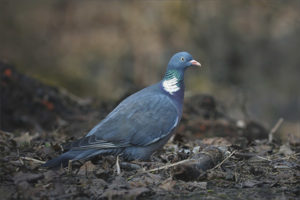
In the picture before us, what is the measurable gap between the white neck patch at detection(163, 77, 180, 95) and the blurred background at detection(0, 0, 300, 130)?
17.9ft

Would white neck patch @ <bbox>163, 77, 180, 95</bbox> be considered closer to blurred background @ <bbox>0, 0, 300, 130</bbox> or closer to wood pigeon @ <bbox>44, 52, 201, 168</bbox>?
wood pigeon @ <bbox>44, 52, 201, 168</bbox>

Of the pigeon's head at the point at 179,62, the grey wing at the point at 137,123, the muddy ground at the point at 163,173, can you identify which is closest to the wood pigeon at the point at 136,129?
the grey wing at the point at 137,123

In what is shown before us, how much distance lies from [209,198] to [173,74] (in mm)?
1839

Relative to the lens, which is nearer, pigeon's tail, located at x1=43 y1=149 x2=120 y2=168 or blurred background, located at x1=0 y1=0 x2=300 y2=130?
pigeon's tail, located at x1=43 y1=149 x2=120 y2=168

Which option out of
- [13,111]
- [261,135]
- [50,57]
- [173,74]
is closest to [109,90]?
[50,57]

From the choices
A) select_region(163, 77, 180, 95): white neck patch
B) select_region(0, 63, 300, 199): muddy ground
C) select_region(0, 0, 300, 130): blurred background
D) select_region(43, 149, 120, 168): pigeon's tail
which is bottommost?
select_region(0, 63, 300, 199): muddy ground

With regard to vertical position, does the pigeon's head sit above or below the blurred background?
below

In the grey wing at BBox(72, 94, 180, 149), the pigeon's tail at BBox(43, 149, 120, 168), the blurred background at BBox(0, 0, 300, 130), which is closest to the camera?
the pigeon's tail at BBox(43, 149, 120, 168)

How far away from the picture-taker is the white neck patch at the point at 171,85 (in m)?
4.60

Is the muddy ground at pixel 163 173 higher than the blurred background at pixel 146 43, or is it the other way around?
the blurred background at pixel 146 43

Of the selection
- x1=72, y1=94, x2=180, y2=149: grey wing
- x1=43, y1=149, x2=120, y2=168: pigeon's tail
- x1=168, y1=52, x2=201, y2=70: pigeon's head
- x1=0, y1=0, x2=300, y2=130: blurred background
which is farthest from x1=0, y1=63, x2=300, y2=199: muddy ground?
x1=0, y1=0, x2=300, y2=130: blurred background

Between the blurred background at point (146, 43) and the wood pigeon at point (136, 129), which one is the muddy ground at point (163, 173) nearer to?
the wood pigeon at point (136, 129)

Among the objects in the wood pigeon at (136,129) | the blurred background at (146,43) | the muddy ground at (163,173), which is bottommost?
the muddy ground at (163,173)

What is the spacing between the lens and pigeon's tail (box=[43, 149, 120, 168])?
11.9 feet
